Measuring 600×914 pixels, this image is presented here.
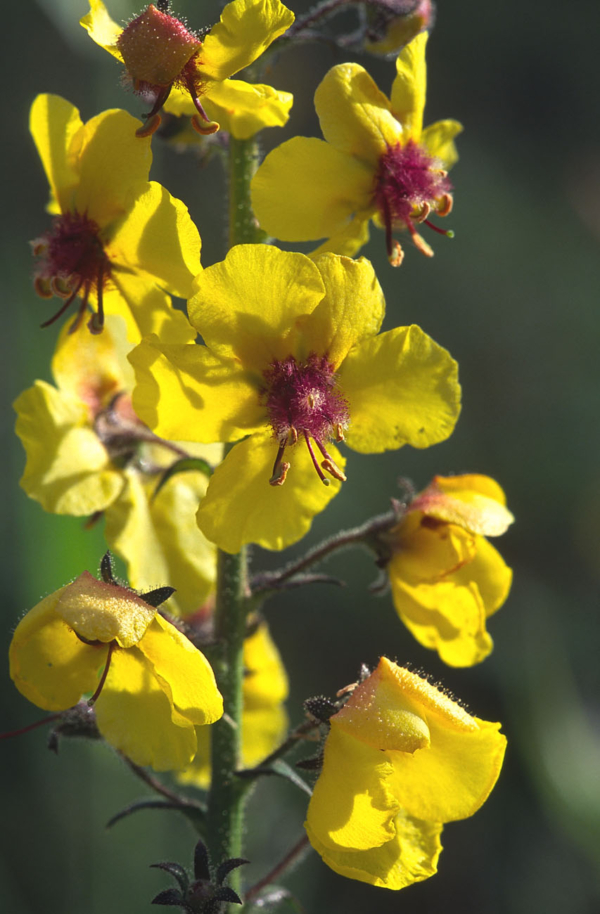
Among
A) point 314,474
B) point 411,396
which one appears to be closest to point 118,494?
point 314,474

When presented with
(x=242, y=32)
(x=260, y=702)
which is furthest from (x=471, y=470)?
(x=242, y=32)

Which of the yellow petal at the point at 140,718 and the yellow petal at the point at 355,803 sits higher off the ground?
the yellow petal at the point at 140,718

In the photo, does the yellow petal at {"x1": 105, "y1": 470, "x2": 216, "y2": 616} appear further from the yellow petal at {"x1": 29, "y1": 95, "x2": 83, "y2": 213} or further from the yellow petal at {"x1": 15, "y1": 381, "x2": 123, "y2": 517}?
the yellow petal at {"x1": 29, "y1": 95, "x2": 83, "y2": 213}

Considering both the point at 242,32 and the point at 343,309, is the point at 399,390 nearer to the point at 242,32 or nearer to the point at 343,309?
the point at 343,309

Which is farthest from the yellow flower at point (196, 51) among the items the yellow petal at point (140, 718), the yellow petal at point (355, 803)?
the yellow petal at point (355, 803)

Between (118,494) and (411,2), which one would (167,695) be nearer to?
(118,494)

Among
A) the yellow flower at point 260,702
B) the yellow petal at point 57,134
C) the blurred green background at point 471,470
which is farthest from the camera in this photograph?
the blurred green background at point 471,470

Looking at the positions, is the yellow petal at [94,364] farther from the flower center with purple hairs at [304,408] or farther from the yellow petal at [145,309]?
the flower center with purple hairs at [304,408]
